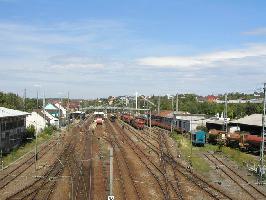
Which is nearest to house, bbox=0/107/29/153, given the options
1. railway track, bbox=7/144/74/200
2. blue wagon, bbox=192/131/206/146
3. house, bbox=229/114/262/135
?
railway track, bbox=7/144/74/200

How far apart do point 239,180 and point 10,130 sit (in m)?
32.2

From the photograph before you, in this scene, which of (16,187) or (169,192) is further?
(16,187)

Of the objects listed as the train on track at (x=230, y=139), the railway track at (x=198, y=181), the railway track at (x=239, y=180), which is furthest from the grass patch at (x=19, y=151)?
the train on track at (x=230, y=139)

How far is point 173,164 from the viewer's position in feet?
158

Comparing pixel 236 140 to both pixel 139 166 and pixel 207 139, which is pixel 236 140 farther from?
pixel 139 166

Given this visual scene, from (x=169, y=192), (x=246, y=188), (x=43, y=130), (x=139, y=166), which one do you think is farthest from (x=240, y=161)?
(x=43, y=130)

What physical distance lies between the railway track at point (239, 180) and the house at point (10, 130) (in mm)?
24268

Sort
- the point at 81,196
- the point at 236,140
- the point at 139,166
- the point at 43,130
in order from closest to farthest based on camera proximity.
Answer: the point at 81,196 → the point at 139,166 → the point at 236,140 → the point at 43,130

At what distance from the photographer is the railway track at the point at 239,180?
3288 cm

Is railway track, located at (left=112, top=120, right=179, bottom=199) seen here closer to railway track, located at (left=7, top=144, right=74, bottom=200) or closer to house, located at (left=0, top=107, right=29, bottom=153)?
railway track, located at (left=7, top=144, right=74, bottom=200)

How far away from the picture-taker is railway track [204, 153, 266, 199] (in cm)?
3288

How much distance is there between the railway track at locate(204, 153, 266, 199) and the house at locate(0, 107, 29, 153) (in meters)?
24.3

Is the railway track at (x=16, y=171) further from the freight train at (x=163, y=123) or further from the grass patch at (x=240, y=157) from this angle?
the freight train at (x=163, y=123)

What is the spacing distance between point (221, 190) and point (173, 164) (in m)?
14.2
